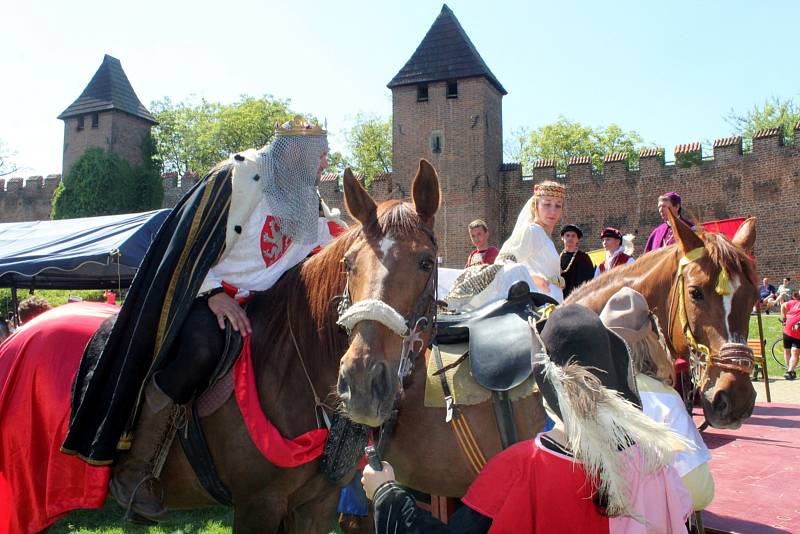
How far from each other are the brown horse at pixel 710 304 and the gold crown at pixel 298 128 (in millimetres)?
1606

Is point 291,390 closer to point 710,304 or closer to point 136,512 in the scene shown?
point 136,512

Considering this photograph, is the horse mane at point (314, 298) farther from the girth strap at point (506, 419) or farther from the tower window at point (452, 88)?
the tower window at point (452, 88)

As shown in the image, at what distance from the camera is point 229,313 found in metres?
2.88

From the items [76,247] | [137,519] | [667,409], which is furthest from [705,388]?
[76,247]

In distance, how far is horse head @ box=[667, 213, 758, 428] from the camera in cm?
295

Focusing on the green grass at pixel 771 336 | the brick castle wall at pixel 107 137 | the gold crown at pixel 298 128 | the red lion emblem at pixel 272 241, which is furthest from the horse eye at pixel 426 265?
the brick castle wall at pixel 107 137

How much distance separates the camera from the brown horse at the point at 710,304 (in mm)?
2955

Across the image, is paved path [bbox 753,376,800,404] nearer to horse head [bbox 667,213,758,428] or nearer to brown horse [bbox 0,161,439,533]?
horse head [bbox 667,213,758,428]

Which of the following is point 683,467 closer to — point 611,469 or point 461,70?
point 611,469

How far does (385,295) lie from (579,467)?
831mm

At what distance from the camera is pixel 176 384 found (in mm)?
2707

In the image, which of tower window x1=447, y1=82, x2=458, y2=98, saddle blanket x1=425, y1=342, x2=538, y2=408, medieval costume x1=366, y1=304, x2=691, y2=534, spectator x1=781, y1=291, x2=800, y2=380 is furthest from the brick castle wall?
medieval costume x1=366, y1=304, x2=691, y2=534

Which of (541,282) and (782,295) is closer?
(541,282)

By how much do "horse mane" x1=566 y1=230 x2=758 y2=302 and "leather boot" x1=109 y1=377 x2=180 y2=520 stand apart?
2114 millimetres
